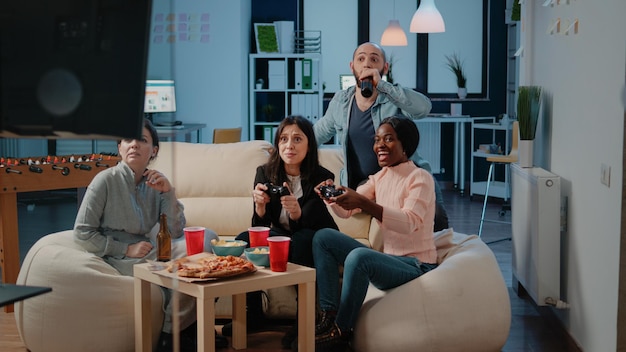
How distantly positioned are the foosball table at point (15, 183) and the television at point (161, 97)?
305cm

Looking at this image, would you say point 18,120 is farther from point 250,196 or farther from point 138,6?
point 250,196

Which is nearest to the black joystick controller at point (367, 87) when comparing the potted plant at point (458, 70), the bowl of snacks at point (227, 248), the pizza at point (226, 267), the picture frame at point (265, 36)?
the bowl of snacks at point (227, 248)

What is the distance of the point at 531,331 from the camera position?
3.59 metres

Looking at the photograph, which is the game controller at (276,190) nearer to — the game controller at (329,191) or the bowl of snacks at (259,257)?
the game controller at (329,191)

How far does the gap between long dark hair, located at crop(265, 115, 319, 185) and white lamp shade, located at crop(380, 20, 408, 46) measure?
4860 mm

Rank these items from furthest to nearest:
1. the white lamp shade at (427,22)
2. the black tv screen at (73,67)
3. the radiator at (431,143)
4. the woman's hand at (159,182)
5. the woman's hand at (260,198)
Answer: the radiator at (431,143), the white lamp shade at (427,22), the woman's hand at (260,198), the woman's hand at (159,182), the black tv screen at (73,67)

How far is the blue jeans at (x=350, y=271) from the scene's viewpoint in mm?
3051

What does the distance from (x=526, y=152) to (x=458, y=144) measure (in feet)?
16.0

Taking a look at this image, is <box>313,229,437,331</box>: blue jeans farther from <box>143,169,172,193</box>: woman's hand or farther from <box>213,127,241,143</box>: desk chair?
<box>213,127,241,143</box>: desk chair

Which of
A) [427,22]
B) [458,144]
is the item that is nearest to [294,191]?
[427,22]

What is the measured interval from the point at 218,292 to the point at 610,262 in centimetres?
127

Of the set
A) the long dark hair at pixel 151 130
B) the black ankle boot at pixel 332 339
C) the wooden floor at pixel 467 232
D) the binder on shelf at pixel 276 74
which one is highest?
the binder on shelf at pixel 276 74

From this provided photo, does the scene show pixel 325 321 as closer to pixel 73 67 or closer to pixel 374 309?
pixel 374 309

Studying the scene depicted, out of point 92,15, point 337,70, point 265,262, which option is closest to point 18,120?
point 92,15
